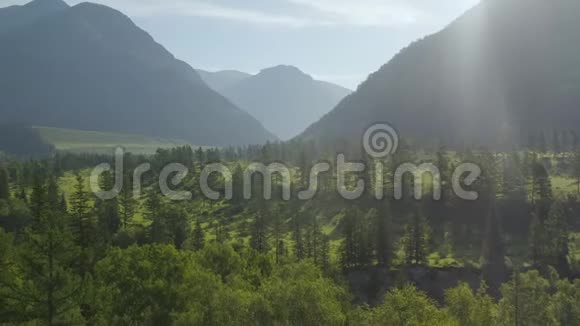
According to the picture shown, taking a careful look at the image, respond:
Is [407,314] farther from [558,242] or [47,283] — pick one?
[558,242]

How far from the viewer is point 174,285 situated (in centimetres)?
5450

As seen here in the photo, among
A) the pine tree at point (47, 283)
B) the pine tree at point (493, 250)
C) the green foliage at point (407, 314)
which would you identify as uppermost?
the pine tree at point (47, 283)

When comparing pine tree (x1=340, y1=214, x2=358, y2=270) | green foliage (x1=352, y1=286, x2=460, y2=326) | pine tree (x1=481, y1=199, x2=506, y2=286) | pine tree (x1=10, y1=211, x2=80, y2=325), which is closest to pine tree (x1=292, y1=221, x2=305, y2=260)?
pine tree (x1=340, y1=214, x2=358, y2=270)

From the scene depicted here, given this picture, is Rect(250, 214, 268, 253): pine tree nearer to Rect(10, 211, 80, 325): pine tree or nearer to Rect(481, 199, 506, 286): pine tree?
Rect(481, 199, 506, 286): pine tree

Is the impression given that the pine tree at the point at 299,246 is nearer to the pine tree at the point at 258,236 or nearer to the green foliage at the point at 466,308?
the pine tree at the point at 258,236

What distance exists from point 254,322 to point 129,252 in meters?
26.1

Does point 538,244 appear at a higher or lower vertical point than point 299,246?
higher

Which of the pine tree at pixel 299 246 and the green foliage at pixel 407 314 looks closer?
the green foliage at pixel 407 314

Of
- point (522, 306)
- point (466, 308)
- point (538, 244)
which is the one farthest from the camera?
point (538, 244)

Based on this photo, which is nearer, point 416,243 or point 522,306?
point 522,306
